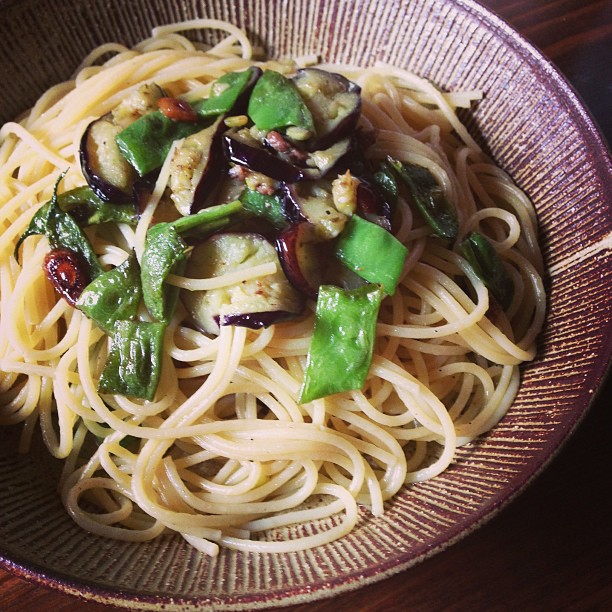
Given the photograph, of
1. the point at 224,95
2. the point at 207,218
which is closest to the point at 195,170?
the point at 207,218

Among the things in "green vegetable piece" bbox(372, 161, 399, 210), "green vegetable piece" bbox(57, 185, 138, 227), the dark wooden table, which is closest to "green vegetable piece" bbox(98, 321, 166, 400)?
"green vegetable piece" bbox(57, 185, 138, 227)

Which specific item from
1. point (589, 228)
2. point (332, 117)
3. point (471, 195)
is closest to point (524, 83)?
point (471, 195)

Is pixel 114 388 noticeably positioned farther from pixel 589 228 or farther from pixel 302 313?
pixel 589 228

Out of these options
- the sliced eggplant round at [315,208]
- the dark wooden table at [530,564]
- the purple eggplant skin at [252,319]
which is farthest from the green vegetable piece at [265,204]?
the dark wooden table at [530,564]

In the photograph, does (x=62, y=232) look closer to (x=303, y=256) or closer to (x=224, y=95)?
(x=224, y=95)

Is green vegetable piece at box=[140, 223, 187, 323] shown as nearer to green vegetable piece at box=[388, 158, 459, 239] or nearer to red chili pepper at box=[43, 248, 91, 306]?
red chili pepper at box=[43, 248, 91, 306]
